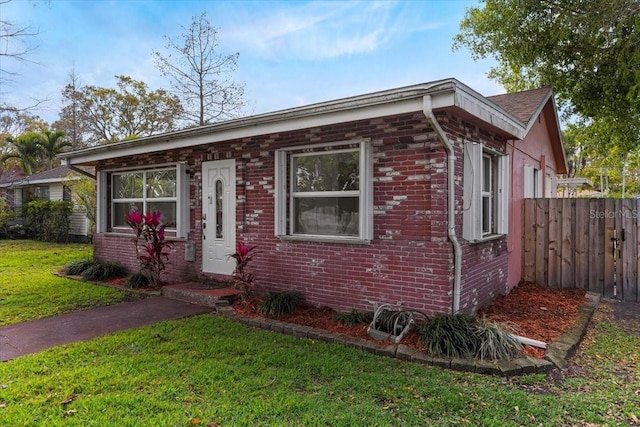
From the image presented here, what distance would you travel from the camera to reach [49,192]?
19.7 meters

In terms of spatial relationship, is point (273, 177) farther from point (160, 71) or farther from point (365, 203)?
point (160, 71)

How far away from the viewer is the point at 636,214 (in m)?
6.89

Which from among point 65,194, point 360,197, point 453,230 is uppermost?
point 65,194

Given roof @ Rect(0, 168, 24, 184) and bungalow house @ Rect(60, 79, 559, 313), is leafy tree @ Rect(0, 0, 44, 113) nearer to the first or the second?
bungalow house @ Rect(60, 79, 559, 313)

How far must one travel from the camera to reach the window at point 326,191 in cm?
525

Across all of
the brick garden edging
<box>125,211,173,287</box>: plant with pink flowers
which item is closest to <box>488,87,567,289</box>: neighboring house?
the brick garden edging

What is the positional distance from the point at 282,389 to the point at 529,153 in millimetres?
7627

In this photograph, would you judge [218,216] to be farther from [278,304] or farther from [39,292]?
[39,292]

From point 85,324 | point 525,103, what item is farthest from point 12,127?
point 525,103

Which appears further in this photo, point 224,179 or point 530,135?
point 530,135

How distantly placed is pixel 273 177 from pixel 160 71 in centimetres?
1369

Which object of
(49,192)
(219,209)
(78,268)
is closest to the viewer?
(219,209)

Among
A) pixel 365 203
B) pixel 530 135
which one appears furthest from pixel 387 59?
pixel 365 203

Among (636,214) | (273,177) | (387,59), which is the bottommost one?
(636,214)
